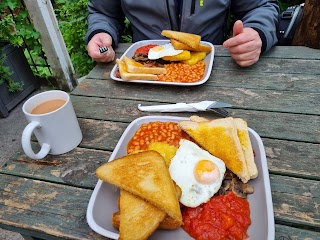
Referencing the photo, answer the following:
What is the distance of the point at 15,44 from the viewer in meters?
3.48

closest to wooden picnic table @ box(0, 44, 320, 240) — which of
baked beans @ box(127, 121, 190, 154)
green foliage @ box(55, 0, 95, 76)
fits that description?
baked beans @ box(127, 121, 190, 154)

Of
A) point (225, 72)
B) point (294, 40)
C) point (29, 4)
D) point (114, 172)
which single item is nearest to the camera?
point (114, 172)

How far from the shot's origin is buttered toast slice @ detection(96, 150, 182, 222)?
85 cm

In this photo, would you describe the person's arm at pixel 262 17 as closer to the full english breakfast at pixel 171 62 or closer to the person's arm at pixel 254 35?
the person's arm at pixel 254 35

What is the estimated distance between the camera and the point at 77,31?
393cm

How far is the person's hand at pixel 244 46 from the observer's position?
1.64 m

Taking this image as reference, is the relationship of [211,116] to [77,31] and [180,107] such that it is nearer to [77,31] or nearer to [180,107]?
[180,107]

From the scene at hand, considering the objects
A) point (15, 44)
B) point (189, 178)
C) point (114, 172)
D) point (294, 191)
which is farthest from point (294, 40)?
point (15, 44)

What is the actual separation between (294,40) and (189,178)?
5.18ft

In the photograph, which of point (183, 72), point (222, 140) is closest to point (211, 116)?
point (222, 140)

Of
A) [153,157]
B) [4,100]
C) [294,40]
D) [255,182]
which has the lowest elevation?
[4,100]

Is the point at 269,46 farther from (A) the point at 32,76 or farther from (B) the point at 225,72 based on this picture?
(A) the point at 32,76

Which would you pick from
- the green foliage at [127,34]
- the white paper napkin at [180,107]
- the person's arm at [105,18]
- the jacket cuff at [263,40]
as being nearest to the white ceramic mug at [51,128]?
the white paper napkin at [180,107]

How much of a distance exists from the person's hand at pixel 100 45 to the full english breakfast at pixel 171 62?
167 mm
